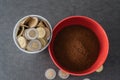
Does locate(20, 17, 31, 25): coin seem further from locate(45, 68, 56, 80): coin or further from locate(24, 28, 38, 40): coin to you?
locate(45, 68, 56, 80): coin

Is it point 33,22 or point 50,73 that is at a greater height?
point 33,22

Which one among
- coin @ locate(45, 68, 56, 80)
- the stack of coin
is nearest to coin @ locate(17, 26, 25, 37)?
the stack of coin

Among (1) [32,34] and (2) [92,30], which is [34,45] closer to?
(1) [32,34]

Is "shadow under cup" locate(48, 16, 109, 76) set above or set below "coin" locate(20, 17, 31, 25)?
below

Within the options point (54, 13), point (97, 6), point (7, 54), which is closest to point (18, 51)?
point (7, 54)

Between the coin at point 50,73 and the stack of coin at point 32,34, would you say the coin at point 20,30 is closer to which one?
the stack of coin at point 32,34

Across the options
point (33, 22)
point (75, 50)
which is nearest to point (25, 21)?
point (33, 22)
